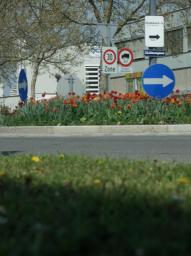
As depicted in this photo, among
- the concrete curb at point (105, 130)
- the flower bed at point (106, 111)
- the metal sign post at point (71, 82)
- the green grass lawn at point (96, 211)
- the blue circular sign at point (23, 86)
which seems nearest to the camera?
the green grass lawn at point (96, 211)

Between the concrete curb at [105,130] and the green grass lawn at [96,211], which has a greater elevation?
the green grass lawn at [96,211]

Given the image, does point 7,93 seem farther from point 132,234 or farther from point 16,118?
point 132,234

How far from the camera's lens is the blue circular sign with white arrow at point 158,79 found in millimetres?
17984

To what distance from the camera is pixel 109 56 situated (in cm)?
1889

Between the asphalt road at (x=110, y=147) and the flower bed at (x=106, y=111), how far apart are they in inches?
124

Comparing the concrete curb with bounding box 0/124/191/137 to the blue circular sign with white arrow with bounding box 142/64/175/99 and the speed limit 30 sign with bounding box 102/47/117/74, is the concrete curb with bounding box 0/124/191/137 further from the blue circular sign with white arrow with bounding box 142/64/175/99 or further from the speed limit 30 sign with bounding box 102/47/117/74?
the speed limit 30 sign with bounding box 102/47/117/74

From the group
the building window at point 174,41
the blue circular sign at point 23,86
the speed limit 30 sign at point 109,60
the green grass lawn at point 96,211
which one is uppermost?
the building window at point 174,41

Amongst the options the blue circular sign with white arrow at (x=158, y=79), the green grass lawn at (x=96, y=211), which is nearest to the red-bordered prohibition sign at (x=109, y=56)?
the blue circular sign with white arrow at (x=158, y=79)

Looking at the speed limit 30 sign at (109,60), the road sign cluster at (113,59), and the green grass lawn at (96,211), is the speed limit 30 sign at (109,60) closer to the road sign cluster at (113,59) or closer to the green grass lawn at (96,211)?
the road sign cluster at (113,59)

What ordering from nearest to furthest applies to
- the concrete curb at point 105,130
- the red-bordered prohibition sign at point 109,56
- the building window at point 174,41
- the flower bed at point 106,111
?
the concrete curb at point 105,130, the flower bed at point 106,111, the red-bordered prohibition sign at point 109,56, the building window at point 174,41

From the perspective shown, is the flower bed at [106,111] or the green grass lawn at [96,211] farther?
the flower bed at [106,111]

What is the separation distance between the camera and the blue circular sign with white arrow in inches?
708

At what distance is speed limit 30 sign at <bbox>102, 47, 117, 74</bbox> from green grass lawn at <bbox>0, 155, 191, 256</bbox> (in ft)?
41.0

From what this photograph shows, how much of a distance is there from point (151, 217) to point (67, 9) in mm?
21558
